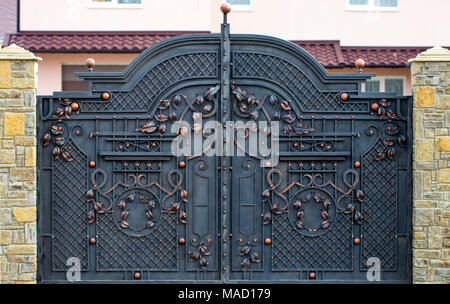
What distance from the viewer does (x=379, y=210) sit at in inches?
257

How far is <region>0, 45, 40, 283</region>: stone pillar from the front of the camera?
247 inches

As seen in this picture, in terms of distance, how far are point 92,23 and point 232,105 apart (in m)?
5.91

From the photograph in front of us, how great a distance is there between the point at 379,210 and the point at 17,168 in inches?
148

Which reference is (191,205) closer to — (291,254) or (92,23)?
(291,254)

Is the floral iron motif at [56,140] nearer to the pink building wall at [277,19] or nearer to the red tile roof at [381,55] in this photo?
the pink building wall at [277,19]

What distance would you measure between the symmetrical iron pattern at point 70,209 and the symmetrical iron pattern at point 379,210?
292cm

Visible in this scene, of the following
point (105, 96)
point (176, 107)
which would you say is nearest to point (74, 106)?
point (105, 96)

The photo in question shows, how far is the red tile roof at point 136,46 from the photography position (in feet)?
36.3

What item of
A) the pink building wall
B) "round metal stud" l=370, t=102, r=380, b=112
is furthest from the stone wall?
the pink building wall

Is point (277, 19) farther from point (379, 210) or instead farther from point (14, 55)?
point (14, 55)

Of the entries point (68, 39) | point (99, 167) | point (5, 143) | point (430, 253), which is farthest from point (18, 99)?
point (68, 39)

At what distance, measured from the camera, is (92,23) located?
11508 mm

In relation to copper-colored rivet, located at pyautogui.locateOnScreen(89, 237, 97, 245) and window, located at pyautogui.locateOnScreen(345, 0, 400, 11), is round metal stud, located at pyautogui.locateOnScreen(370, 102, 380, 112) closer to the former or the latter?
copper-colored rivet, located at pyautogui.locateOnScreen(89, 237, 97, 245)

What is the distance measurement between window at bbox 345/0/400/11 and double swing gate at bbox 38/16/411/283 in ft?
19.8
